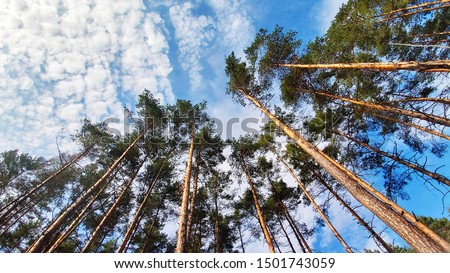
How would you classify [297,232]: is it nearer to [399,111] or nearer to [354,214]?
[354,214]

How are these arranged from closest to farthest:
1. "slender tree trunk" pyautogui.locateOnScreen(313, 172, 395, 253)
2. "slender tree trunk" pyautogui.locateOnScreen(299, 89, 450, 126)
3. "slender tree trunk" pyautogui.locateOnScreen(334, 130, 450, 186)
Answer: "slender tree trunk" pyautogui.locateOnScreen(299, 89, 450, 126) → "slender tree trunk" pyautogui.locateOnScreen(334, 130, 450, 186) → "slender tree trunk" pyautogui.locateOnScreen(313, 172, 395, 253)

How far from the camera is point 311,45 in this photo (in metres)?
10.5

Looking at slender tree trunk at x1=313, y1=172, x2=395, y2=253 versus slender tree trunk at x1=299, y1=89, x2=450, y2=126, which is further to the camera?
slender tree trunk at x1=313, y1=172, x2=395, y2=253

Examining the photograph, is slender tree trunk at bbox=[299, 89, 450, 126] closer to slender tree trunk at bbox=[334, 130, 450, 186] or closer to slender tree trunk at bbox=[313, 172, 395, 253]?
slender tree trunk at bbox=[334, 130, 450, 186]

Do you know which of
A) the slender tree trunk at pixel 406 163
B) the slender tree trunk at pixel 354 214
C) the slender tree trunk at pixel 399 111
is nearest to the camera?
the slender tree trunk at pixel 399 111

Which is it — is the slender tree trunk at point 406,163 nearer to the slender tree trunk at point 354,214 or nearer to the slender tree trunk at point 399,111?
the slender tree trunk at point 399,111

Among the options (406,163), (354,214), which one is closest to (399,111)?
(406,163)

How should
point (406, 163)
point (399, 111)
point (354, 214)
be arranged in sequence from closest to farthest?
1. point (399, 111)
2. point (406, 163)
3. point (354, 214)

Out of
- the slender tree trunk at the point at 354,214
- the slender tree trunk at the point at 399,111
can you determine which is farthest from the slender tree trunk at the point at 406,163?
the slender tree trunk at the point at 354,214

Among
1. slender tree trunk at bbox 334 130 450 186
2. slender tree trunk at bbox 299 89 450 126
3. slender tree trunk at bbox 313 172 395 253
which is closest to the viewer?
slender tree trunk at bbox 299 89 450 126

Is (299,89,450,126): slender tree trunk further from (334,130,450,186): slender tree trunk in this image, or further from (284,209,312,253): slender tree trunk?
(284,209,312,253): slender tree trunk

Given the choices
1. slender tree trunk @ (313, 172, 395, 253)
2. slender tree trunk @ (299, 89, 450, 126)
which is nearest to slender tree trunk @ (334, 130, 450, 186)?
slender tree trunk @ (299, 89, 450, 126)
